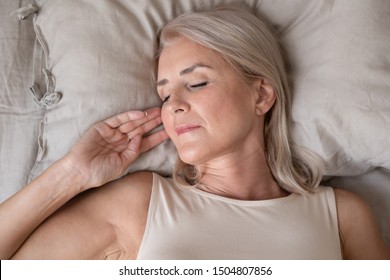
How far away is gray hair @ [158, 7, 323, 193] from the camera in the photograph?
1342 mm

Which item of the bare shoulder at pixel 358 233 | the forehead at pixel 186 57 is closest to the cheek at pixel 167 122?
the forehead at pixel 186 57

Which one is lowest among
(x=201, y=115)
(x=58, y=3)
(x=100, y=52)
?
(x=201, y=115)

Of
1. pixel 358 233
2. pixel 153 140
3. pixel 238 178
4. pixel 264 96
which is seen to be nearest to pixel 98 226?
pixel 153 140

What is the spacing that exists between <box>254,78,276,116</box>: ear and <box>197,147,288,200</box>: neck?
5.0 inches

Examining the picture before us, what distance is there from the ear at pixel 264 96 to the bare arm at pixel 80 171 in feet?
0.99

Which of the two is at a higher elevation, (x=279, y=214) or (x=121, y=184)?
(x=121, y=184)

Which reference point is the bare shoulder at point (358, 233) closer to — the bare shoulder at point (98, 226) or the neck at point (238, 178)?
the neck at point (238, 178)

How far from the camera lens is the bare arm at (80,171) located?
3.93 ft

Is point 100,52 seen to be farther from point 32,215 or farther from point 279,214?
point 279,214

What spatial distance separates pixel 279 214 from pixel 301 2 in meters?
0.67

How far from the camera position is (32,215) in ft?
3.98

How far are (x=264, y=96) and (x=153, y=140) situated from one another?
0.36 m
